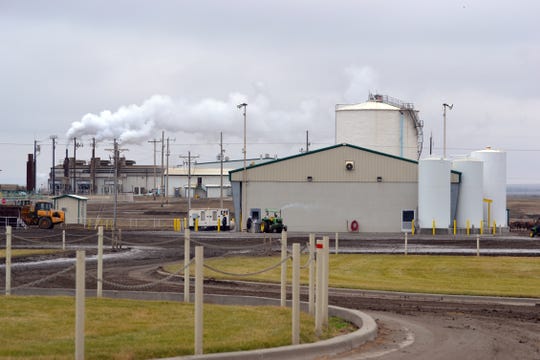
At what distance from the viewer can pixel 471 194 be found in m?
66.3

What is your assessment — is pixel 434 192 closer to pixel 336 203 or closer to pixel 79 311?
pixel 336 203

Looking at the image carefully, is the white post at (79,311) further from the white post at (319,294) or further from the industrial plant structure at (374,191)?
the industrial plant structure at (374,191)

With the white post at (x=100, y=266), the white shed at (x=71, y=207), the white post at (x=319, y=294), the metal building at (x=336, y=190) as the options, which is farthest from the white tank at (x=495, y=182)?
the white post at (x=319, y=294)

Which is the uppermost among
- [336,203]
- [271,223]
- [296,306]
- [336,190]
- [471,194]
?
[336,190]

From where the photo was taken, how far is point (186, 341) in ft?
40.1

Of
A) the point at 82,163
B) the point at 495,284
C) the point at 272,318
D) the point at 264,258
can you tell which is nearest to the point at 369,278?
the point at 495,284

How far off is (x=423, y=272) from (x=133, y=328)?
1966 centimetres

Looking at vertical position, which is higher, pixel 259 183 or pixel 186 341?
pixel 259 183

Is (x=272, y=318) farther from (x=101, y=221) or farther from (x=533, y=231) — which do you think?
(x=101, y=221)

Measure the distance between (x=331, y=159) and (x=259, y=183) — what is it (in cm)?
607

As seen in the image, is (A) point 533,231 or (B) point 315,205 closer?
(A) point 533,231

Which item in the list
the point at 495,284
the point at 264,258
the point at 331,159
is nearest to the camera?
the point at 495,284

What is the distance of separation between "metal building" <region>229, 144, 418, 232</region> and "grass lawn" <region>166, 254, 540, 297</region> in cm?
2784

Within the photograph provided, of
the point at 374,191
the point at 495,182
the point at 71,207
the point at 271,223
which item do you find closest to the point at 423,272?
the point at 271,223
